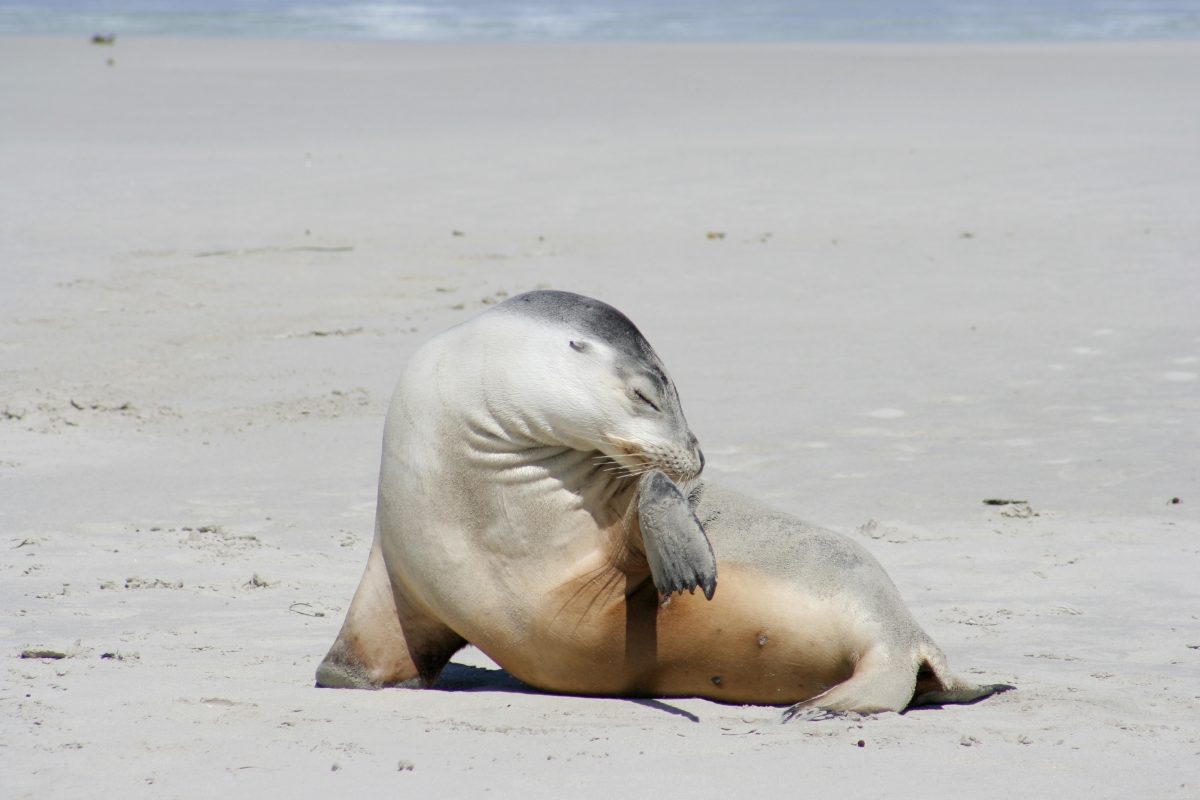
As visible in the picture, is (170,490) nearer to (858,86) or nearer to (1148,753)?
(1148,753)

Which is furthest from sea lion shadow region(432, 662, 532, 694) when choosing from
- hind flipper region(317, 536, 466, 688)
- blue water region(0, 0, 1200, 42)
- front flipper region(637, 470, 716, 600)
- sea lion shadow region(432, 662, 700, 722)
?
blue water region(0, 0, 1200, 42)

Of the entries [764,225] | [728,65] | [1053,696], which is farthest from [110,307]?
[728,65]

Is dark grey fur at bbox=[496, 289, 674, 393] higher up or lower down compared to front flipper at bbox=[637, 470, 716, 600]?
higher up

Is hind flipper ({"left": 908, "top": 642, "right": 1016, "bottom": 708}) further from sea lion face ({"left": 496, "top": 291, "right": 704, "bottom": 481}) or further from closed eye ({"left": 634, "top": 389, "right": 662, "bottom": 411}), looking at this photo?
closed eye ({"left": 634, "top": 389, "right": 662, "bottom": 411})

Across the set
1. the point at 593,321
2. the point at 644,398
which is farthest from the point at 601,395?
the point at 593,321

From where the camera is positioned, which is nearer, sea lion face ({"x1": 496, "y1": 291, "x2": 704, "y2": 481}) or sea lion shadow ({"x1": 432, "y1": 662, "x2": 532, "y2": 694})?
sea lion face ({"x1": 496, "y1": 291, "x2": 704, "y2": 481})

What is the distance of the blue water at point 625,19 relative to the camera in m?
37.1

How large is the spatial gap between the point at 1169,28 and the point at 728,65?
1528cm

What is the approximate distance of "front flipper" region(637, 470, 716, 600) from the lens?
4.38 meters

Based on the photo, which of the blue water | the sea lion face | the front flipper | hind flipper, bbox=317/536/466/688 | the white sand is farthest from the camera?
the blue water

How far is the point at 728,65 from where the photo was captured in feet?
90.2

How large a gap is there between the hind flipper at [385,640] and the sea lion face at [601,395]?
2.41ft

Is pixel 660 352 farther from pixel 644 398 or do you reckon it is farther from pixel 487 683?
pixel 644 398

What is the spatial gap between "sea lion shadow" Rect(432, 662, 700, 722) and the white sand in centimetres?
4
